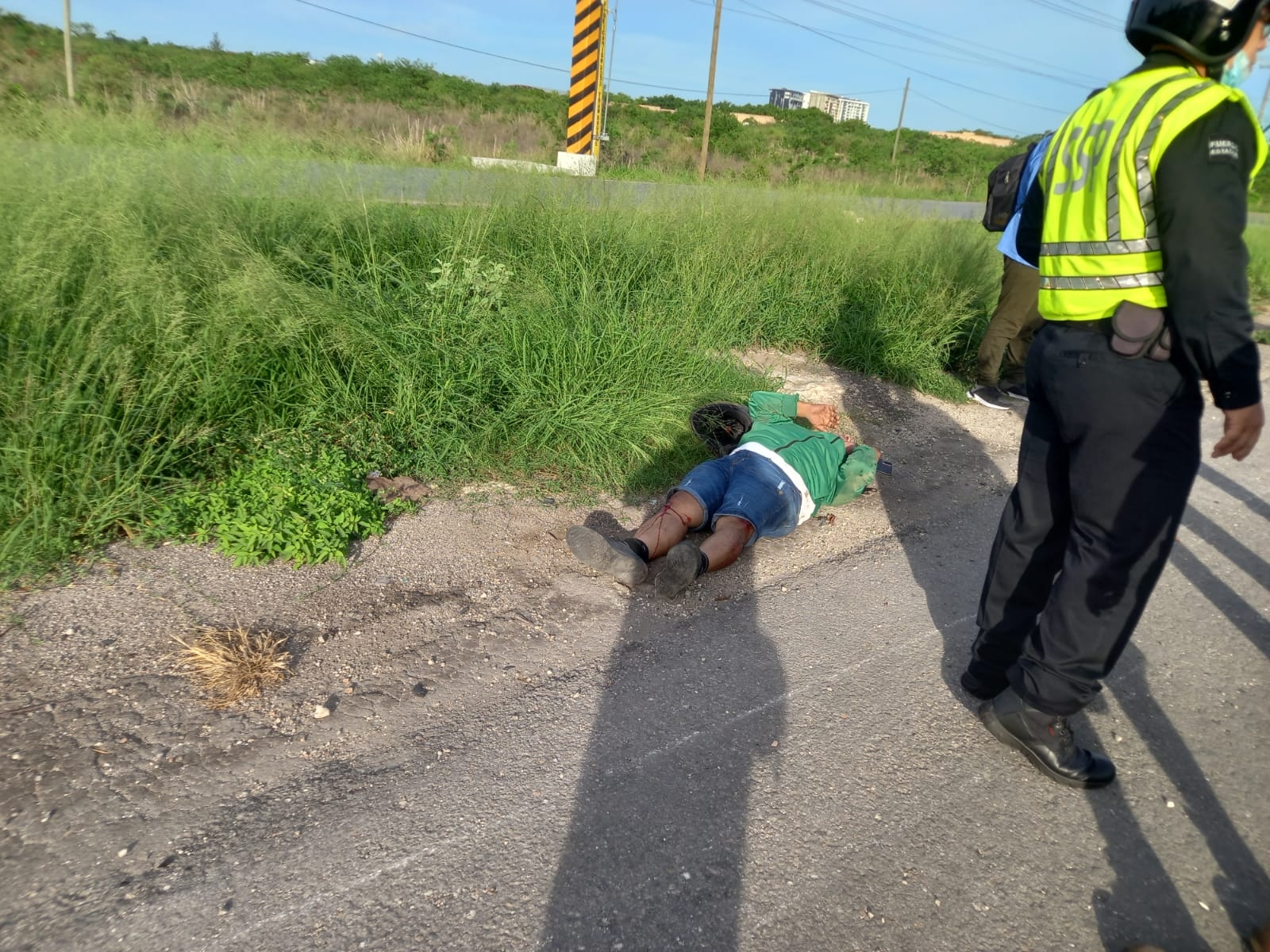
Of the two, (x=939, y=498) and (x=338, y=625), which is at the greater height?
(x=939, y=498)

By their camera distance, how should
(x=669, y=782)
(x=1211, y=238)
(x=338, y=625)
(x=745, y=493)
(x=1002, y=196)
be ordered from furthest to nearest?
(x=1002, y=196), (x=745, y=493), (x=338, y=625), (x=669, y=782), (x=1211, y=238)

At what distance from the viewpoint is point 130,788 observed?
7.34 ft

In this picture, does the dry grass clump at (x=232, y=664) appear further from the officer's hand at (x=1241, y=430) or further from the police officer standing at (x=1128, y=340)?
the officer's hand at (x=1241, y=430)

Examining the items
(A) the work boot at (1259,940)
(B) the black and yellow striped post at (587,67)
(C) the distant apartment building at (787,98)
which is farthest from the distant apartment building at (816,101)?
(A) the work boot at (1259,940)

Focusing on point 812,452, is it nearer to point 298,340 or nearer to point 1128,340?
point 1128,340

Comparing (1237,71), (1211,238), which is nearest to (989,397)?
(1237,71)

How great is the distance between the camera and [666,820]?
2248 millimetres

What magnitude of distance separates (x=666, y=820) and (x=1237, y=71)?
250 cm

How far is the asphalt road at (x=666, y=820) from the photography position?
1945 mm

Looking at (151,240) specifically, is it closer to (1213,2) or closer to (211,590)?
(211,590)

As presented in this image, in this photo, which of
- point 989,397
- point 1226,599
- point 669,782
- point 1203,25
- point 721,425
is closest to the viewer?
point 1203,25

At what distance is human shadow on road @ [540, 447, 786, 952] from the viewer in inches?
77.6

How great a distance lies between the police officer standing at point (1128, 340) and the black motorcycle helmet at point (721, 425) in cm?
184

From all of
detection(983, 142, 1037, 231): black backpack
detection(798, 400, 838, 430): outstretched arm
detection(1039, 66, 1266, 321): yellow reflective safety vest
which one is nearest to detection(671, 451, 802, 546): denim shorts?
detection(798, 400, 838, 430): outstretched arm
